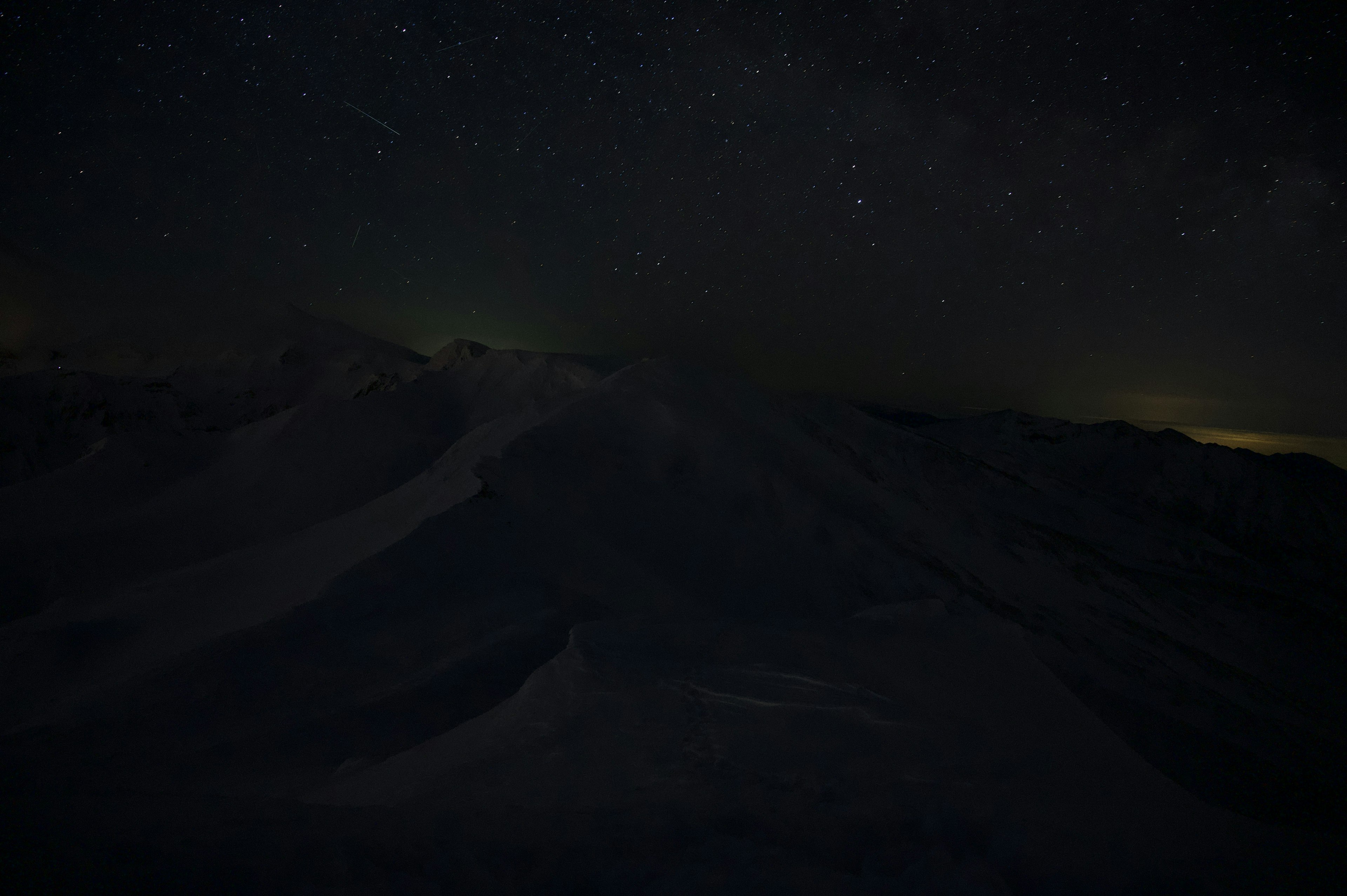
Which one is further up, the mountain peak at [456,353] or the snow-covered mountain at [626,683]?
the mountain peak at [456,353]

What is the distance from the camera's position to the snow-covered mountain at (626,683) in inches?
141

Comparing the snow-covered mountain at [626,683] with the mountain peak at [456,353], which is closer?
the snow-covered mountain at [626,683]

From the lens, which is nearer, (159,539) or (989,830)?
(989,830)

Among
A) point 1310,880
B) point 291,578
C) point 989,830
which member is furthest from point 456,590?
point 1310,880

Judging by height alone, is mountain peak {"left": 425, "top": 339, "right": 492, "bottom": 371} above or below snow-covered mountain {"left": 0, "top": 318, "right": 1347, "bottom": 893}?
above

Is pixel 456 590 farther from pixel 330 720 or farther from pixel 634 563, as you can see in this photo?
pixel 634 563

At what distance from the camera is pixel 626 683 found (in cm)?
724

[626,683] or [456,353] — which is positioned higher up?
[456,353]

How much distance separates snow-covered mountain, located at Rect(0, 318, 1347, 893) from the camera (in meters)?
3.58

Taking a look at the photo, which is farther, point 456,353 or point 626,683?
point 456,353

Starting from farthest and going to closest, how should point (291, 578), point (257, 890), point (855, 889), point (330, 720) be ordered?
point (291, 578) → point (330, 720) → point (855, 889) → point (257, 890)

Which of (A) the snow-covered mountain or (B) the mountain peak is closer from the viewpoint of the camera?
(A) the snow-covered mountain

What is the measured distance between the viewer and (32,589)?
2900 centimetres

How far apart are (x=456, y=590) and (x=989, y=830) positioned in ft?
39.9
